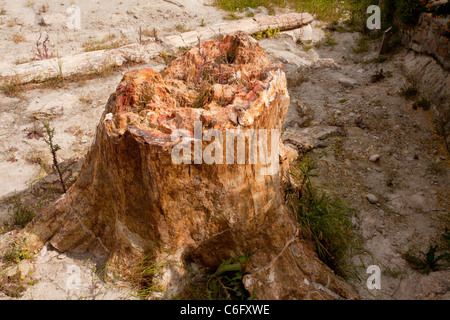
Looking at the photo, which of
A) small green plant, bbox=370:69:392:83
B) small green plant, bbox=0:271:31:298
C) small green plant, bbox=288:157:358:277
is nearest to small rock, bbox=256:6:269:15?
small green plant, bbox=370:69:392:83

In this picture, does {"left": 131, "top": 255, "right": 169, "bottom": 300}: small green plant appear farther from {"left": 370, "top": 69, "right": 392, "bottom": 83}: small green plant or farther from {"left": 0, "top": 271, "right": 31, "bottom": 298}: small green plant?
{"left": 370, "top": 69, "right": 392, "bottom": 83}: small green plant

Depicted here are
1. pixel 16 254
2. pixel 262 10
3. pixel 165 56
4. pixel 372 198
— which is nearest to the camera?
pixel 16 254

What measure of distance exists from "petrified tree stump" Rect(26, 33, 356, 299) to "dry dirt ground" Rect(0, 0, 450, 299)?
368 mm

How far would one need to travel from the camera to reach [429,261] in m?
2.97

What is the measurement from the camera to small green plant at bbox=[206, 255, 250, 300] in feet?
8.52

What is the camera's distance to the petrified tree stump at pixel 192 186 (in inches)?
91.4

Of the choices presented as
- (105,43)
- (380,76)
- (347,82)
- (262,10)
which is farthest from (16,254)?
(262,10)

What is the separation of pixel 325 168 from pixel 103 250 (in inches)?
104

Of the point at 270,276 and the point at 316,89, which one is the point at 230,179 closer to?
the point at 270,276

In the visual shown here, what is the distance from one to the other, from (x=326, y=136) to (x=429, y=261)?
220 centimetres

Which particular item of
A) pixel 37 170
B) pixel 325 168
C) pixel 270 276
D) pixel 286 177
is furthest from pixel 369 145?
pixel 37 170

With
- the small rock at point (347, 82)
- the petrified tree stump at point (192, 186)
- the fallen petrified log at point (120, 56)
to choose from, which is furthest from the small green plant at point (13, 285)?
the small rock at point (347, 82)

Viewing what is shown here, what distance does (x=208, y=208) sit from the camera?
252cm

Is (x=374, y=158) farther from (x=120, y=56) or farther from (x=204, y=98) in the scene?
(x=120, y=56)
